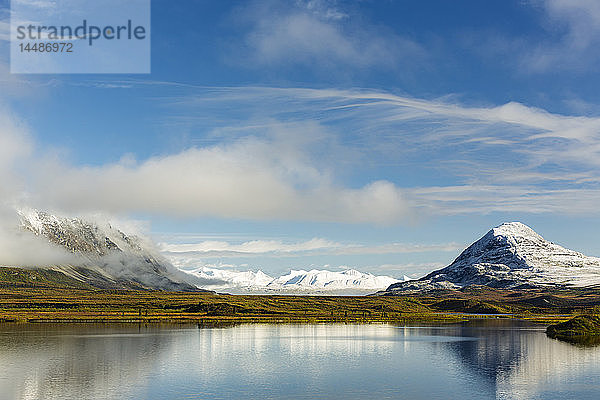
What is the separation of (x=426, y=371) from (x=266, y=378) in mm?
27202

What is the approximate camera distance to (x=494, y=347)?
12762 cm

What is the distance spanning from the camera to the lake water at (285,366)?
73312 mm

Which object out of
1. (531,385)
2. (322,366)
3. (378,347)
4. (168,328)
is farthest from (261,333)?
(531,385)

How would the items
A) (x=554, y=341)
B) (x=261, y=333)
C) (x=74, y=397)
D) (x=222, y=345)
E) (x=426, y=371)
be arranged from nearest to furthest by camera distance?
(x=74, y=397)
(x=426, y=371)
(x=222, y=345)
(x=554, y=341)
(x=261, y=333)

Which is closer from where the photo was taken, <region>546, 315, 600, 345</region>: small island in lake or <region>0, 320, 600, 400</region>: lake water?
<region>0, 320, 600, 400</region>: lake water

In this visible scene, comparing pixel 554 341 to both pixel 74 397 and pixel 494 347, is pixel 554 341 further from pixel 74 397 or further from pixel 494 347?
pixel 74 397

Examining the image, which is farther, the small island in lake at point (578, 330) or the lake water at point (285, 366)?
the small island in lake at point (578, 330)

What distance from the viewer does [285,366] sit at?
94.6 metres

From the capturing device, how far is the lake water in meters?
73.3

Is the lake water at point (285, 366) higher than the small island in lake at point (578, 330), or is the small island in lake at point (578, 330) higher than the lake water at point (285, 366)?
the lake water at point (285, 366)

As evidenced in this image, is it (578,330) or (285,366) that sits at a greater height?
(285,366)

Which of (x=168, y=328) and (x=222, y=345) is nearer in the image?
(x=222, y=345)

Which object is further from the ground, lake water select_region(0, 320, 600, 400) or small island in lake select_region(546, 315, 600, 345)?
lake water select_region(0, 320, 600, 400)

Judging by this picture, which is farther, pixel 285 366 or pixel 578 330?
pixel 578 330
